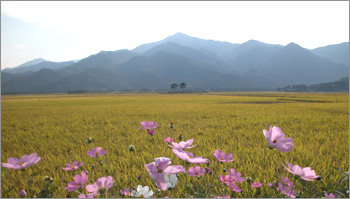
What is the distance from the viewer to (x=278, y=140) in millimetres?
1105

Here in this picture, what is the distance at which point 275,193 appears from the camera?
1.57 m

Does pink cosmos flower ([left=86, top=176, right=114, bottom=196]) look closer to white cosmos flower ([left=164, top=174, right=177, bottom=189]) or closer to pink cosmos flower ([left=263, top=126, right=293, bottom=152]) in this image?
white cosmos flower ([left=164, top=174, right=177, bottom=189])

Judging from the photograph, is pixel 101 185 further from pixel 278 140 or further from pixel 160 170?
pixel 278 140

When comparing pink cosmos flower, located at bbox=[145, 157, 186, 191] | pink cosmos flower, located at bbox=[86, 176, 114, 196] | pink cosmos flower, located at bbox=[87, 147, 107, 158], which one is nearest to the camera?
pink cosmos flower, located at bbox=[145, 157, 186, 191]

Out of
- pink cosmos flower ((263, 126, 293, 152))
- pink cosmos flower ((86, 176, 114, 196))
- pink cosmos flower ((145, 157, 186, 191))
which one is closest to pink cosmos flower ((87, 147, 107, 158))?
pink cosmos flower ((86, 176, 114, 196))

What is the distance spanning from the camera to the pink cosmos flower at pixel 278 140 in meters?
1.05

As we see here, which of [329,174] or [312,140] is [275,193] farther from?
[312,140]

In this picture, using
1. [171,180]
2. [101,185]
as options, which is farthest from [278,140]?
[101,185]

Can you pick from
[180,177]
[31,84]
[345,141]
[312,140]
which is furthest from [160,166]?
[31,84]

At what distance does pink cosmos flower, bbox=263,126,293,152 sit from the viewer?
1.05 meters

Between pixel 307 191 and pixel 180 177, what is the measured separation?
1112 millimetres

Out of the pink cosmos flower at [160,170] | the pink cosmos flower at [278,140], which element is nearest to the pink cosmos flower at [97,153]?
the pink cosmos flower at [160,170]

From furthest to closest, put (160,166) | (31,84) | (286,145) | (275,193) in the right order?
Result: (31,84), (275,193), (286,145), (160,166)

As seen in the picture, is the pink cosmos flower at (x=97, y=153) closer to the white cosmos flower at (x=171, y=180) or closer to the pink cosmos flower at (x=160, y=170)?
the white cosmos flower at (x=171, y=180)
